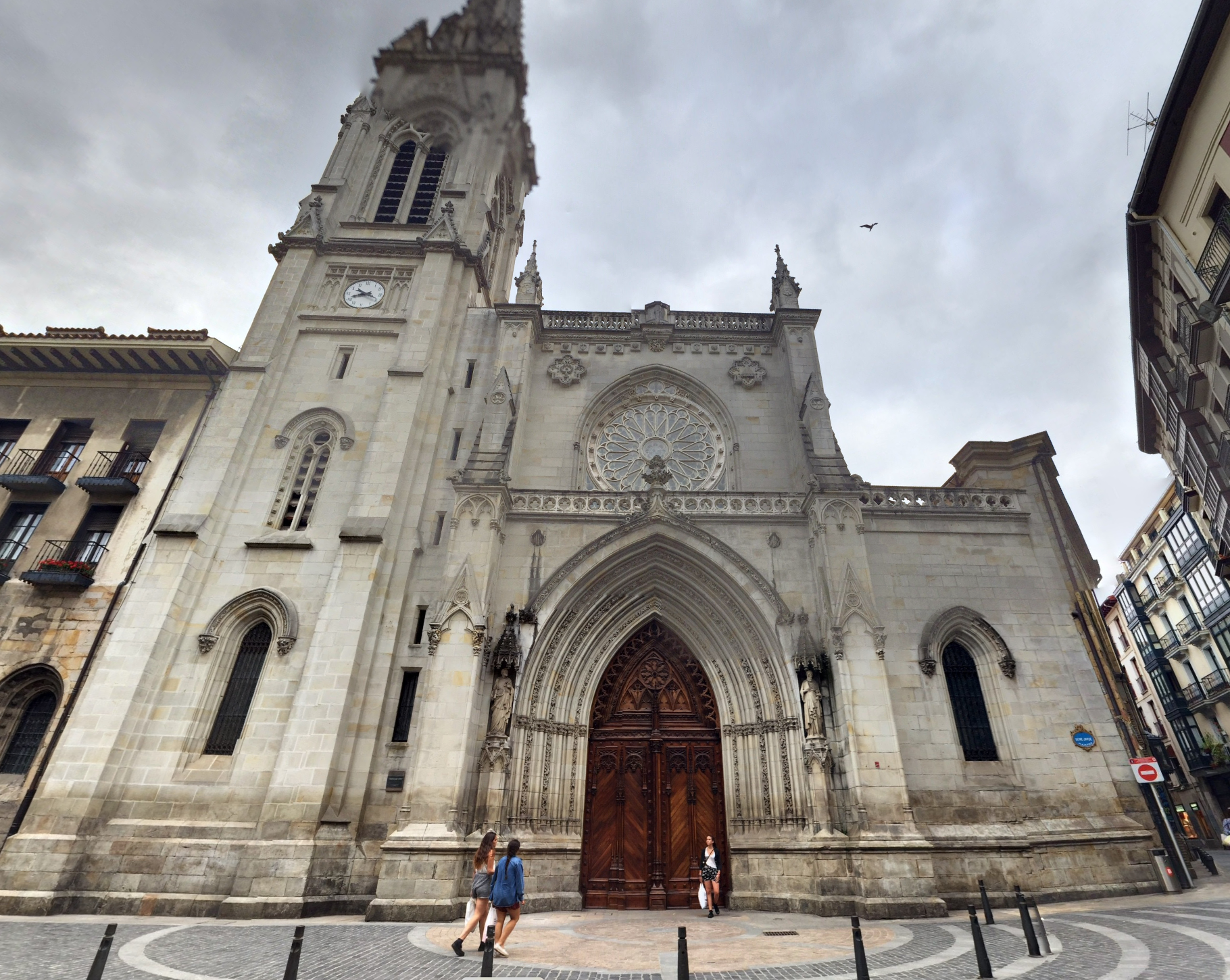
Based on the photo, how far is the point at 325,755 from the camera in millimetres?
12750

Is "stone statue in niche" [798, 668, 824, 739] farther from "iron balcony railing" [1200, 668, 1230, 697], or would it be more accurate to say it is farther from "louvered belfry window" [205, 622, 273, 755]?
"iron balcony railing" [1200, 668, 1230, 697]

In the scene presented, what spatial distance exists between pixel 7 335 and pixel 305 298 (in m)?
8.25

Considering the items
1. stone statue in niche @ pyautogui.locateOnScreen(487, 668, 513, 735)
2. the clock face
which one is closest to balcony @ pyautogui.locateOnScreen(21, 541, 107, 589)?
the clock face

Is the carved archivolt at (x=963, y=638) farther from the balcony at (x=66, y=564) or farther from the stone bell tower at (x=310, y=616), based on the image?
the balcony at (x=66, y=564)

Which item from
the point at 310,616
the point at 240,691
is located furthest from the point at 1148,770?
the point at 240,691

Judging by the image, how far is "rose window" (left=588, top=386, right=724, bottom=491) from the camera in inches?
750

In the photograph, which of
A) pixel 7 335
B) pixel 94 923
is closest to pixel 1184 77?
pixel 94 923

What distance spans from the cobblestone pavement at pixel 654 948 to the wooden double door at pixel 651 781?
7.69 ft

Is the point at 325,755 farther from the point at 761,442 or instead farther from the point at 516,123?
the point at 516,123

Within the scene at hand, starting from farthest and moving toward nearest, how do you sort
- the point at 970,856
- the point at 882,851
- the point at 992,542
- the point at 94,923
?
the point at 992,542 → the point at 970,856 → the point at 882,851 → the point at 94,923

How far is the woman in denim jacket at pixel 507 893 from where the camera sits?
786 centimetres

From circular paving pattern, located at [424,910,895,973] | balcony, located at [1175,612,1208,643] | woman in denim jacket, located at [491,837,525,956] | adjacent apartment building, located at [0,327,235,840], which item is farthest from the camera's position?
balcony, located at [1175,612,1208,643]

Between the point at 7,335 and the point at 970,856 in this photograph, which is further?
the point at 7,335

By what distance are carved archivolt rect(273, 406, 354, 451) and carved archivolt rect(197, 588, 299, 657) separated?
443 cm
